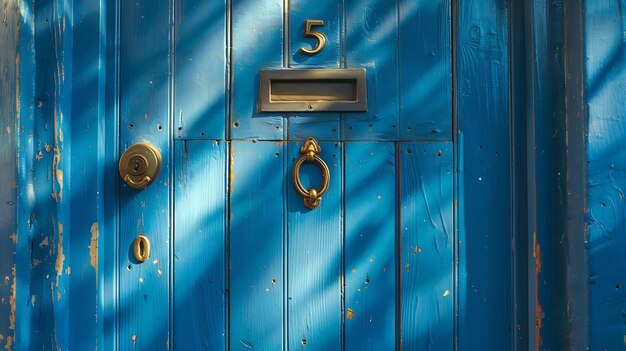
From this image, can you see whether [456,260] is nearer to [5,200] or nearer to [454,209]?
[454,209]

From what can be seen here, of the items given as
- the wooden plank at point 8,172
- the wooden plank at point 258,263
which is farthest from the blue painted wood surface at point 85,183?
the wooden plank at point 258,263

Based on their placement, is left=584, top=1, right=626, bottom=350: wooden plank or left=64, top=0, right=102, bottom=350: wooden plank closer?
left=584, top=1, right=626, bottom=350: wooden plank

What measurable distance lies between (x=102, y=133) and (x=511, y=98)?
99cm

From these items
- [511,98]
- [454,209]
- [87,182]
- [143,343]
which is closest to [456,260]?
[454,209]

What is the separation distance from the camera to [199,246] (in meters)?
1.46

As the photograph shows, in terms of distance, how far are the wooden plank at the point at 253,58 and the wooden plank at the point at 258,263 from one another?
0.08 metres

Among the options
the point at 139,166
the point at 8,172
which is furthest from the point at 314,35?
the point at 8,172

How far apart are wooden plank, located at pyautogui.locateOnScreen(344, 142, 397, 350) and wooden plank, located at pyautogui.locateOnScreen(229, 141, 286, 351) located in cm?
17

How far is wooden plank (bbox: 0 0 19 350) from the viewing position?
4.53 feet

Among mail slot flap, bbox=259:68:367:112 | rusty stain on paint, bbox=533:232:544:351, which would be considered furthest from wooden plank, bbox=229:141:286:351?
rusty stain on paint, bbox=533:232:544:351

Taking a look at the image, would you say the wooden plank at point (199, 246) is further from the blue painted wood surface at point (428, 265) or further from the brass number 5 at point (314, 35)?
the blue painted wood surface at point (428, 265)

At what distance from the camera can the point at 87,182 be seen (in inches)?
56.6

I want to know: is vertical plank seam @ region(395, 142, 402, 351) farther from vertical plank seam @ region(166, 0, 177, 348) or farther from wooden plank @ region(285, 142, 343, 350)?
vertical plank seam @ region(166, 0, 177, 348)

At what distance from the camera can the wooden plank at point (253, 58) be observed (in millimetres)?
1468
